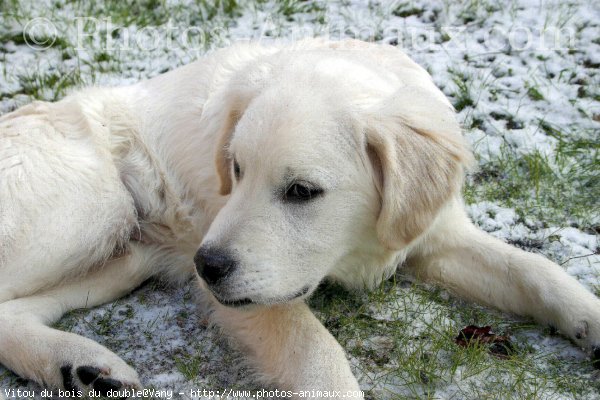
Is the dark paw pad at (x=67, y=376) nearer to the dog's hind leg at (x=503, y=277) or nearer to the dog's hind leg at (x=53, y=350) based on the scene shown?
the dog's hind leg at (x=53, y=350)

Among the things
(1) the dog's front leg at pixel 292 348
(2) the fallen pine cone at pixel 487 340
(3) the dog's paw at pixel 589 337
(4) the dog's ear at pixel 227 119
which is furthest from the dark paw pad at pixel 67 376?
(3) the dog's paw at pixel 589 337

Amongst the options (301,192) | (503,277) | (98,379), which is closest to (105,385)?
(98,379)

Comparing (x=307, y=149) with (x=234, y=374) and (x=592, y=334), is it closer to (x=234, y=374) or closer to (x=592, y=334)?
(x=234, y=374)

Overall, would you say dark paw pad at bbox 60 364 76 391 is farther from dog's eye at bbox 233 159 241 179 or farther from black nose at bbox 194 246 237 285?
dog's eye at bbox 233 159 241 179

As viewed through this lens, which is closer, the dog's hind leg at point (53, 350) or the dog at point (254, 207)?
the dog at point (254, 207)

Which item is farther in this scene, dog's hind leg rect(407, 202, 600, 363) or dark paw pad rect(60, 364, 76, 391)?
dog's hind leg rect(407, 202, 600, 363)

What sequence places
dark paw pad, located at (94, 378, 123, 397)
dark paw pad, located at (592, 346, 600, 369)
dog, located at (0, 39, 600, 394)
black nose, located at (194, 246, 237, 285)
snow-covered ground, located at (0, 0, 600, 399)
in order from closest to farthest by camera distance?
black nose, located at (194, 246, 237, 285) < dog, located at (0, 39, 600, 394) < dark paw pad, located at (94, 378, 123, 397) < dark paw pad, located at (592, 346, 600, 369) < snow-covered ground, located at (0, 0, 600, 399)

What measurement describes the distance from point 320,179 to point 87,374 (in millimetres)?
1329

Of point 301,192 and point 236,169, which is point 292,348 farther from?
point 236,169

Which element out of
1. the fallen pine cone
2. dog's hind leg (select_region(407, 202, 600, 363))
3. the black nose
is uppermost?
the black nose

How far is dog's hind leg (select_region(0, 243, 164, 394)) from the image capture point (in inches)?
121

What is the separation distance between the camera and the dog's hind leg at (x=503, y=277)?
3326mm

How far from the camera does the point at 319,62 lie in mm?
3197

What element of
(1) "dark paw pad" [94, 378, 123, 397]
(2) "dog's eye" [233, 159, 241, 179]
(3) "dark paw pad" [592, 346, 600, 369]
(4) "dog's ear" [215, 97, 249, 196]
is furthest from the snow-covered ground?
(2) "dog's eye" [233, 159, 241, 179]
